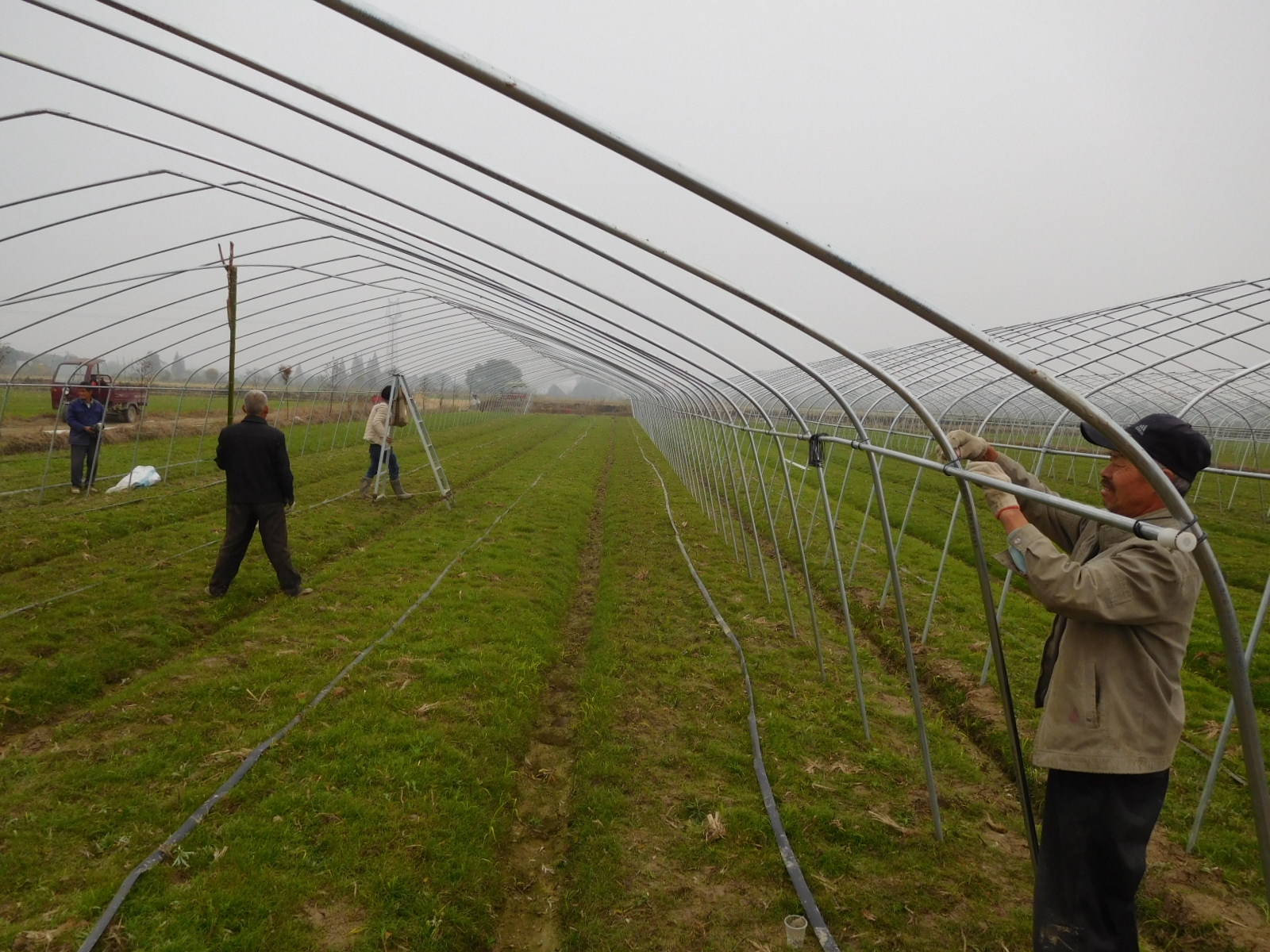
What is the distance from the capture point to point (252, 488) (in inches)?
305

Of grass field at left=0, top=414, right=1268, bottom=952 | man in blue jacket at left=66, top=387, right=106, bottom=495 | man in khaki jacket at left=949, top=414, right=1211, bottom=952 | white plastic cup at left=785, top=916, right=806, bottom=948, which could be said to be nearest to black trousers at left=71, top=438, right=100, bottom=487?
man in blue jacket at left=66, top=387, right=106, bottom=495

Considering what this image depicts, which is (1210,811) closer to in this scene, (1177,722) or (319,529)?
(1177,722)

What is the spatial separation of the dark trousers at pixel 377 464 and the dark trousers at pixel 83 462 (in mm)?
4673

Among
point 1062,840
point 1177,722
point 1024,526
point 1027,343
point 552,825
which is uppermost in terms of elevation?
point 1027,343

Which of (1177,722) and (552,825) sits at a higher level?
(1177,722)

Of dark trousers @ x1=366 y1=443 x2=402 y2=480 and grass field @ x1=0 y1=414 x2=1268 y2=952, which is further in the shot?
dark trousers @ x1=366 y1=443 x2=402 y2=480

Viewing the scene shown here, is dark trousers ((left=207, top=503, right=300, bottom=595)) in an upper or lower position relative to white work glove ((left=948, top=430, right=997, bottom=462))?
lower

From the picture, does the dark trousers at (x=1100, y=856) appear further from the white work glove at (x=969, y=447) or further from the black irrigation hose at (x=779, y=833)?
the white work glove at (x=969, y=447)

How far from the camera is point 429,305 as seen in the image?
1931cm

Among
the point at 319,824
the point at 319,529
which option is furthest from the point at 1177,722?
the point at 319,529

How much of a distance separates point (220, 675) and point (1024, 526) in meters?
5.98

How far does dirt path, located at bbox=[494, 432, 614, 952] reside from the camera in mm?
3682

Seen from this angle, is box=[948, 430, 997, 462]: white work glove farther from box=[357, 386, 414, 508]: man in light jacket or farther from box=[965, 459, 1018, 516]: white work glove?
box=[357, 386, 414, 508]: man in light jacket

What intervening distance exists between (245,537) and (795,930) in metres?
6.77
